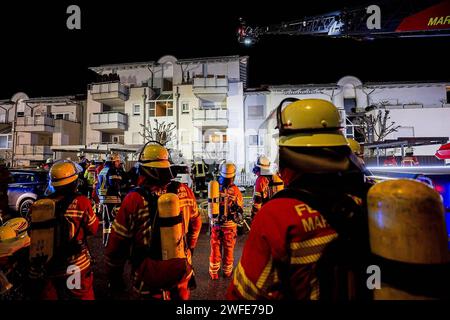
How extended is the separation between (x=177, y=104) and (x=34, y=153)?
55.4ft

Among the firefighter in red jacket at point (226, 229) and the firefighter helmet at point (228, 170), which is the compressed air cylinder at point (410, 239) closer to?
the firefighter in red jacket at point (226, 229)

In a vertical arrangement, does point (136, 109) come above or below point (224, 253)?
above

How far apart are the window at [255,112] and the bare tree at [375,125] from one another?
868 cm

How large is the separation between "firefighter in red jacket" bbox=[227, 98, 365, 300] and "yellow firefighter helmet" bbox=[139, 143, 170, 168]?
177cm

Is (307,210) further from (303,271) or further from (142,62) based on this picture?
(142,62)

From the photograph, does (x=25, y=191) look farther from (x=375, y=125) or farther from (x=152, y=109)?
(x=375, y=125)

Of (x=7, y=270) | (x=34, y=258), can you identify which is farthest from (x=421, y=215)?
(x=7, y=270)

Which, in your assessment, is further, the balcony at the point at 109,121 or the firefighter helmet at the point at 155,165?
the balcony at the point at 109,121

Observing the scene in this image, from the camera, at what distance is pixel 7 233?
2.70 meters

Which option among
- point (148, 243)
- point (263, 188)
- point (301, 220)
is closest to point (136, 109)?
point (263, 188)


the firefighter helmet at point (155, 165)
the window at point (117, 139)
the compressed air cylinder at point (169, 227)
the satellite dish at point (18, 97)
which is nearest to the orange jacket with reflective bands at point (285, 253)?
the compressed air cylinder at point (169, 227)

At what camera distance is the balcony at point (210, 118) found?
2395cm

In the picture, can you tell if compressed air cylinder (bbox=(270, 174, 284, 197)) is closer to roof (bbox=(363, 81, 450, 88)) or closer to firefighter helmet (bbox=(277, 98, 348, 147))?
firefighter helmet (bbox=(277, 98, 348, 147))

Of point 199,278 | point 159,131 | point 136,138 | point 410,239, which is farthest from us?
point 136,138
